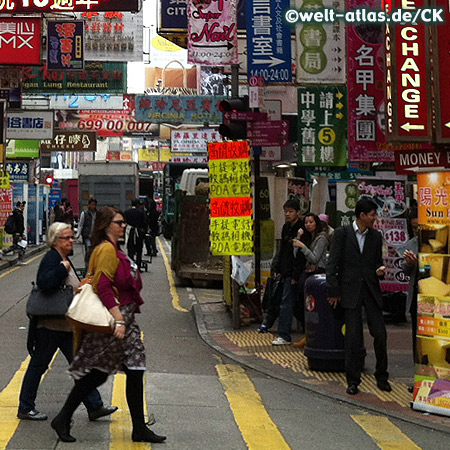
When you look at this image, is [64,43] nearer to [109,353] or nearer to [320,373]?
[320,373]

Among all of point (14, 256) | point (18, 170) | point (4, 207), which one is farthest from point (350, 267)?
point (18, 170)

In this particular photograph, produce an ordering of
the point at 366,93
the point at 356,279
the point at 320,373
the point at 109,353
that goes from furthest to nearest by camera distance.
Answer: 1. the point at 366,93
2. the point at 320,373
3. the point at 356,279
4. the point at 109,353

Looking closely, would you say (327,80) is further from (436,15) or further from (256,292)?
(436,15)

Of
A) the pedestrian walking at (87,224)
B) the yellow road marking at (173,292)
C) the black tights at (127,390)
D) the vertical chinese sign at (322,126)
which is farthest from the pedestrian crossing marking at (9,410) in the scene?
the pedestrian walking at (87,224)

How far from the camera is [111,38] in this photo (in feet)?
90.7

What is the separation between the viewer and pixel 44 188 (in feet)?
118

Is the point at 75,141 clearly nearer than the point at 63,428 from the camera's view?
No

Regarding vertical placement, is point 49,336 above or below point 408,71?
below

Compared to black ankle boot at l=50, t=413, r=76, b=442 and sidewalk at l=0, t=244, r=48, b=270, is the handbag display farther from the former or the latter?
sidewalk at l=0, t=244, r=48, b=270

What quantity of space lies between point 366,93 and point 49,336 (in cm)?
779

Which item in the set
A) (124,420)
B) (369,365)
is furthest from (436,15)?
(124,420)

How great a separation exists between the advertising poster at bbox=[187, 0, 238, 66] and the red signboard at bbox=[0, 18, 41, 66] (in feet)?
16.0

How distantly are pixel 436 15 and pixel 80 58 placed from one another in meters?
14.2

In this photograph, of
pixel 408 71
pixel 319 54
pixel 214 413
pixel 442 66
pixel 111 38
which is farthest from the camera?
pixel 111 38
